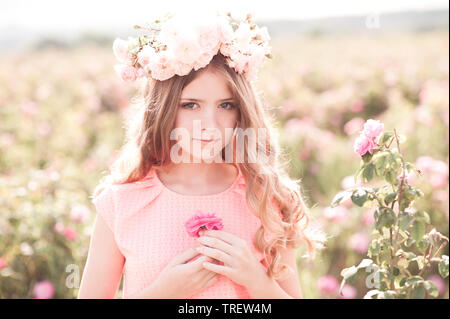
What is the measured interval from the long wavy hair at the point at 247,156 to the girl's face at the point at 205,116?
0.08 ft

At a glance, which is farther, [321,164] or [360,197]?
[321,164]

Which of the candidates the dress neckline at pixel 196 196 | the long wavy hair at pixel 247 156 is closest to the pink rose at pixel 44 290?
the long wavy hair at pixel 247 156

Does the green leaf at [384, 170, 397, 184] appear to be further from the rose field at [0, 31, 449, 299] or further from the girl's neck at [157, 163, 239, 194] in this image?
the girl's neck at [157, 163, 239, 194]

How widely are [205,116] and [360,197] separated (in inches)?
21.0

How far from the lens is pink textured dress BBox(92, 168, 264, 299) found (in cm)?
171

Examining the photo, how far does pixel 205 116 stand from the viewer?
1687 millimetres

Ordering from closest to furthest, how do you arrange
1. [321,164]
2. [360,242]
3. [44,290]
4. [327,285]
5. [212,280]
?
[212,280] → [44,290] → [327,285] → [360,242] → [321,164]

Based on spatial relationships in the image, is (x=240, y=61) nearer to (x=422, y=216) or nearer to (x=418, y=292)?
(x=422, y=216)

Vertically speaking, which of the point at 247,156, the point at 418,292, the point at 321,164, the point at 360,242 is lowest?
the point at 418,292

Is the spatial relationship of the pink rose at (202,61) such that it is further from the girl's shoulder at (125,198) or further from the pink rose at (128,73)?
the girl's shoulder at (125,198)

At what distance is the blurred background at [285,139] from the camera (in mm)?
2982

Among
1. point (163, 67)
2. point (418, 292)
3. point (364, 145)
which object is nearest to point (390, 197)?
point (364, 145)

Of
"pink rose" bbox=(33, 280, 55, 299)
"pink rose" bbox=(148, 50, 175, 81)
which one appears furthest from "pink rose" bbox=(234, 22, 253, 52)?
"pink rose" bbox=(33, 280, 55, 299)
